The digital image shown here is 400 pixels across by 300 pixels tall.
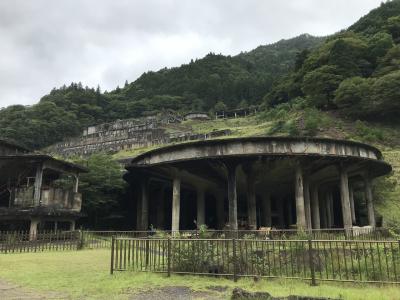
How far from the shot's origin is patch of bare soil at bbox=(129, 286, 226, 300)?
933 cm

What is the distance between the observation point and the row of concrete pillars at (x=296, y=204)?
2478 cm

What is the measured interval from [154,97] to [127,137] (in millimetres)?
56552

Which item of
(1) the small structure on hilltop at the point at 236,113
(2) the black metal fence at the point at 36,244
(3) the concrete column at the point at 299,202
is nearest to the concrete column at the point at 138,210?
Result: (2) the black metal fence at the point at 36,244

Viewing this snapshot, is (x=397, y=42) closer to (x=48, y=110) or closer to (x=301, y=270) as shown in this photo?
(x=301, y=270)

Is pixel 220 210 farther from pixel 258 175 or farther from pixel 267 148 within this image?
pixel 267 148

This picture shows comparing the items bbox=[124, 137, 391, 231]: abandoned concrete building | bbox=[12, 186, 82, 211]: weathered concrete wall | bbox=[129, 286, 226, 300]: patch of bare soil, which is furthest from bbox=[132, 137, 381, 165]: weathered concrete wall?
bbox=[129, 286, 226, 300]: patch of bare soil

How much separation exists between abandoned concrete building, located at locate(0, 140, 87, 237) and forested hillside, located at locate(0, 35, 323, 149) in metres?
72.1

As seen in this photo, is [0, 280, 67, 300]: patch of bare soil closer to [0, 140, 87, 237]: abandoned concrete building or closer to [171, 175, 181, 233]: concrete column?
[0, 140, 87, 237]: abandoned concrete building

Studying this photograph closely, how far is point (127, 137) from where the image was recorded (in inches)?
3199

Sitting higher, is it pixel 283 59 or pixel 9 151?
pixel 283 59

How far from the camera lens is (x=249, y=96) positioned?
4973 inches

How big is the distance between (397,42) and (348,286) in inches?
3183

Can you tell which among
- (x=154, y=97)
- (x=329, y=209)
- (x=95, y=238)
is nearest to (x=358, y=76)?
(x=329, y=209)

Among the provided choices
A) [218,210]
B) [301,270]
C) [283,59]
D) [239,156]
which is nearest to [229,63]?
[283,59]
